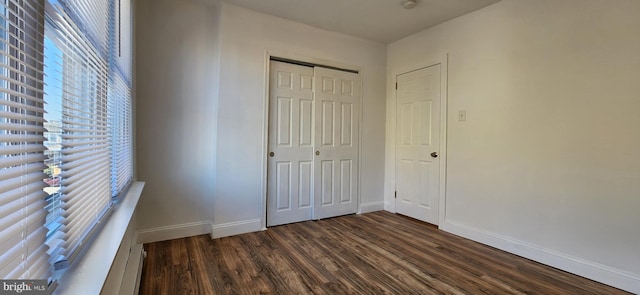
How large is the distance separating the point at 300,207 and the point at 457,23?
299 cm

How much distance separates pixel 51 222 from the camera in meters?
0.79

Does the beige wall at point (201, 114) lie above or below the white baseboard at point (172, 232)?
above

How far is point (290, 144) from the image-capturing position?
3.46m

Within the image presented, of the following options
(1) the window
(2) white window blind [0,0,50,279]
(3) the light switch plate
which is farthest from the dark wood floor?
(2) white window blind [0,0,50,279]

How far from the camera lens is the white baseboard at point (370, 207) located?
3994 mm

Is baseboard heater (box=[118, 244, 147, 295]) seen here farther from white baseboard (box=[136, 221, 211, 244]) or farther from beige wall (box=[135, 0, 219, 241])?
beige wall (box=[135, 0, 219, 241])

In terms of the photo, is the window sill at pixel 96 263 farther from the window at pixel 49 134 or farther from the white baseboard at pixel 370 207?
the white baseboard at pixel 370 207

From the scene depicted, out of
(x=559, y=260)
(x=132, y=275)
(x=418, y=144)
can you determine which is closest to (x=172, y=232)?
(x=132, y=275)

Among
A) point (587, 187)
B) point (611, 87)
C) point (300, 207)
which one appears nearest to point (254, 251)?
point (300, 207)

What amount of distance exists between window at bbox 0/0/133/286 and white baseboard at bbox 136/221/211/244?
166 cm

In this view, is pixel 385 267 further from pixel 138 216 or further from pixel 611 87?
pixel 138 216

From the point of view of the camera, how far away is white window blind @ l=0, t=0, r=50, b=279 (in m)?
0.54

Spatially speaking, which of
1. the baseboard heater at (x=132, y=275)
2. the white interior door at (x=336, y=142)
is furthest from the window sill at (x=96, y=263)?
the white interior door at (x=336, y=142)

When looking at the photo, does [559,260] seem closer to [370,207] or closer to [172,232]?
[370,207]
